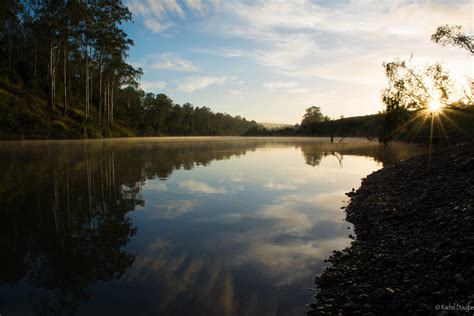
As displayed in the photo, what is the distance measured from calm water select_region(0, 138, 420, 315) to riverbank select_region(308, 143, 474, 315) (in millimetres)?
545

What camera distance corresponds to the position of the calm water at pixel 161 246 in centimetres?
520

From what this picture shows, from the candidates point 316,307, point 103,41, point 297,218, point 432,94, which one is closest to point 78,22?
point 103,41

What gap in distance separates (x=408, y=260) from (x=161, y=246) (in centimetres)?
535

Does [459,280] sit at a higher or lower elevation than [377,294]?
higher

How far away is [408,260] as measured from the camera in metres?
6.00

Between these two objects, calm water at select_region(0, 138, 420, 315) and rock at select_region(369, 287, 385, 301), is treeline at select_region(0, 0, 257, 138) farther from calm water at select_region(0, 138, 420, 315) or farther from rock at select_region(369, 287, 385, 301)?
rock at select_region(369, 287, 385, 301)

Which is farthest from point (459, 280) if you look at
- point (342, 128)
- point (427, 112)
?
point (342, 128)

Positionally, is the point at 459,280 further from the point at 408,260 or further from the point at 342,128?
the point at 342,128

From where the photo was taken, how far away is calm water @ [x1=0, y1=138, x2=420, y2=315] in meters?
5.20

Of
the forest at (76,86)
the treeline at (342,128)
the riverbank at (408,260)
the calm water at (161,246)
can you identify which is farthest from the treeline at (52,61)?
the treeline at (342,128)

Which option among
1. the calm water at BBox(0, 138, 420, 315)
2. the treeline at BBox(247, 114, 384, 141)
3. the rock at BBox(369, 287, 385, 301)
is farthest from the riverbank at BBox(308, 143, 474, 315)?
the treeline at BBox(247, 114, 384, 141)

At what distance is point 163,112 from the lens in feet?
483

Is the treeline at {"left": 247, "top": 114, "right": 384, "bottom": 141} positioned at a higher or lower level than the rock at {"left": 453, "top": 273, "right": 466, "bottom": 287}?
higher

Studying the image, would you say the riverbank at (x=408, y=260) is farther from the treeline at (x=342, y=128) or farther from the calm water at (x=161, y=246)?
the treeline at (x=342, y=128)
